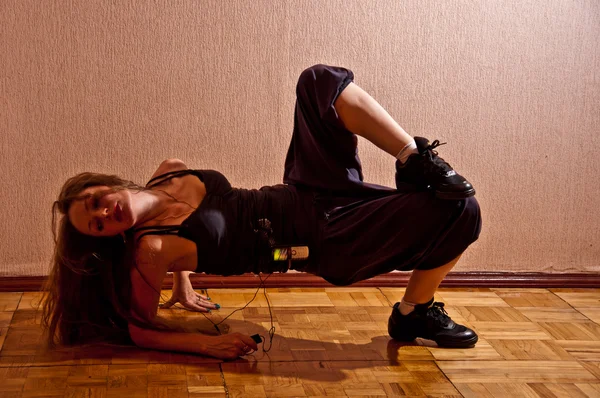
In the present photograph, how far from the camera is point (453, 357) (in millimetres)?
2312

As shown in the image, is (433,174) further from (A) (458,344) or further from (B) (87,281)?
(B) (87,281)

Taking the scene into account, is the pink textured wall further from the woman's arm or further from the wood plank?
the wood plank

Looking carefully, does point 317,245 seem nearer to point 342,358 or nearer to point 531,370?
point 342,358

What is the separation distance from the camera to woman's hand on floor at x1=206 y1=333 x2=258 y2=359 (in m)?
2.24

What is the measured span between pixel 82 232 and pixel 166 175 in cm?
30

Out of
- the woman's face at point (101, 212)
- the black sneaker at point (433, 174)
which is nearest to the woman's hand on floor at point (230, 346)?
the woman's face at point (101, 212)

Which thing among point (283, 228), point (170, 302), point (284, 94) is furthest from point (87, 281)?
point (284, 94)

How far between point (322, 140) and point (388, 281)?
0.78 metres

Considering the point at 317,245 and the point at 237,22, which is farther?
the point at 237,22

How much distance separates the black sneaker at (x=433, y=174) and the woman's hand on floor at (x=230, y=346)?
0.62 metres

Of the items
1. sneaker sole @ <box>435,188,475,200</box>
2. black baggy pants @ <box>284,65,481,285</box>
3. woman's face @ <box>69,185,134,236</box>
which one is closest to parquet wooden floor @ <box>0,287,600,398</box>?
black baggy pants @ <box>284,65,481,285</box>

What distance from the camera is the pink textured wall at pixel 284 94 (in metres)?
2.75

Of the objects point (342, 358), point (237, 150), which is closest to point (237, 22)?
point (237, 150)

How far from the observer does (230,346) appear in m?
2.24
